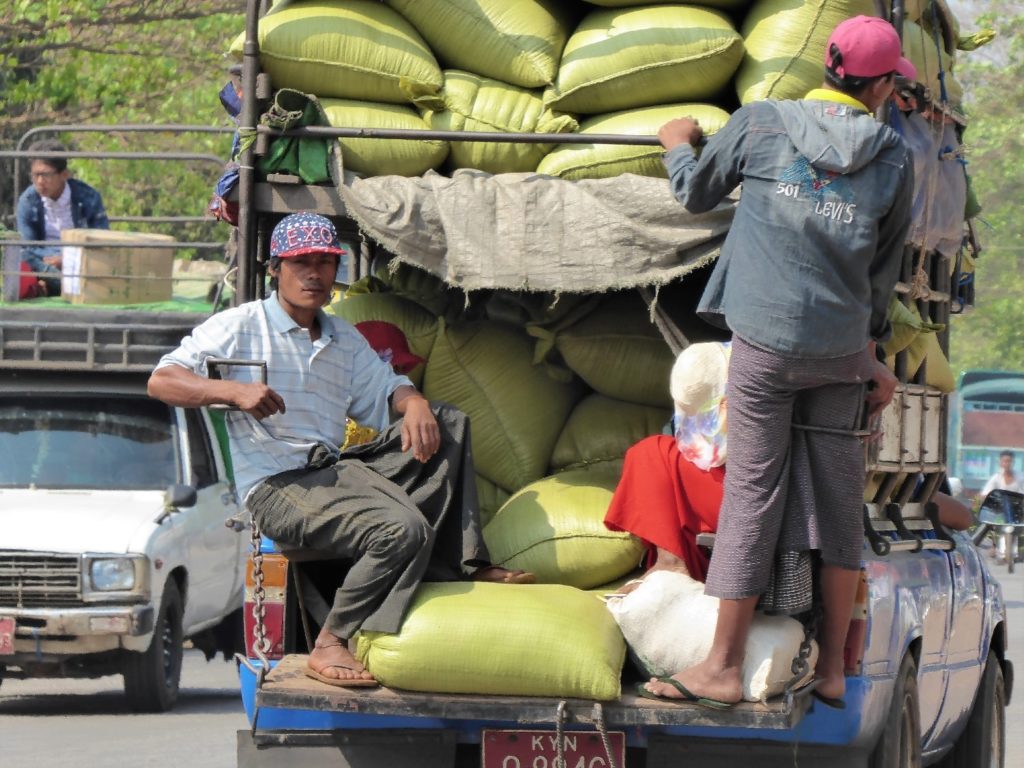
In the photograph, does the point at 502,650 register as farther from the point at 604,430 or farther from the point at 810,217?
the point at 604,430

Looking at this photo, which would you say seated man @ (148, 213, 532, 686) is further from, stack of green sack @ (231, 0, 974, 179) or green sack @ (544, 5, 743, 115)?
green sack @ (544, 5, 743, 115)

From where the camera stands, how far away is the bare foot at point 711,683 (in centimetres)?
542

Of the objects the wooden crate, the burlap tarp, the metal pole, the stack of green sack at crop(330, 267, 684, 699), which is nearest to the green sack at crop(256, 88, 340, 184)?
the metal pole

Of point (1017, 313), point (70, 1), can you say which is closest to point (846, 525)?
point (70, 1)

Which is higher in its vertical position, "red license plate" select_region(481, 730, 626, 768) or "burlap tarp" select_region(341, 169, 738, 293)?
"burlap tarp" select_region(341, 169, 738, 293)

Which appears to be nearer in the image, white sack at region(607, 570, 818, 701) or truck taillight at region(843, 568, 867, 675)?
white sack at region(607, 570, 818, 701)

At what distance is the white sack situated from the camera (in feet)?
18.0

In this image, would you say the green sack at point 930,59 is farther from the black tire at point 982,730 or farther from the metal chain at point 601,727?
the metal chain at point 601,727

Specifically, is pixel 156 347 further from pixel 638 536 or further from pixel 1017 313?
pixel 1017 313

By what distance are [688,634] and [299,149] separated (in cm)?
229

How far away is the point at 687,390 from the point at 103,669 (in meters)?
6.57

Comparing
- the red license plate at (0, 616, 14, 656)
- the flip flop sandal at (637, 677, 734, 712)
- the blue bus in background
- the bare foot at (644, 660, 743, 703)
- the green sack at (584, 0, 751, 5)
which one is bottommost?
the blue bus in background

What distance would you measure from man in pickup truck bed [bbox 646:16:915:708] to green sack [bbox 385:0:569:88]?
1.65 meters

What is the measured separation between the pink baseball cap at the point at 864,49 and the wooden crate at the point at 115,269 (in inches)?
328
